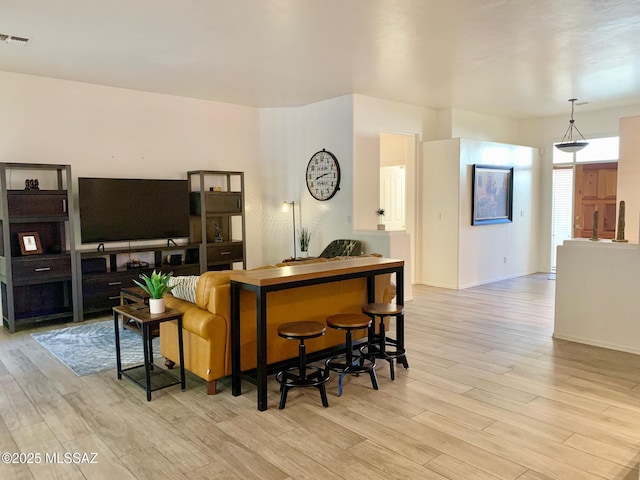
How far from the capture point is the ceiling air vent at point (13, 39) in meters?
4.31

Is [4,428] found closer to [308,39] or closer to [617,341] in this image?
[308,39]

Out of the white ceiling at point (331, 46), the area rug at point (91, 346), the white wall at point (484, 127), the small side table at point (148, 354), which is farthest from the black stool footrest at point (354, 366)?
the white wall at point (484, 127)

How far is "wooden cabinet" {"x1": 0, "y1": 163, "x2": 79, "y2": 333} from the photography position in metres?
5.21

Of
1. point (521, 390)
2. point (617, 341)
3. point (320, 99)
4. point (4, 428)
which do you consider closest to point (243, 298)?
point (4, 428)

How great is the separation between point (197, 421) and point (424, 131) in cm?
629

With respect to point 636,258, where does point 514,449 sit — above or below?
below

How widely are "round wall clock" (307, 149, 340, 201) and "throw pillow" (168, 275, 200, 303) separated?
3726mm

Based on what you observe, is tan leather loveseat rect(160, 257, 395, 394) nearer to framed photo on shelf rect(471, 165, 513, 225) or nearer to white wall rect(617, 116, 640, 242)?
white wall rect(617, 116, 640, 242)

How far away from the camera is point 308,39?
14.5 ft

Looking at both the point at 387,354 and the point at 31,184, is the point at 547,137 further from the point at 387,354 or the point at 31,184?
the point at 31,184

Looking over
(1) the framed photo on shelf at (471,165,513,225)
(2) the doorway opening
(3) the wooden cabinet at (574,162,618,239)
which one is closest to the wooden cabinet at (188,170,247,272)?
(1) the framed photo on shelf at (471,165,513,225)

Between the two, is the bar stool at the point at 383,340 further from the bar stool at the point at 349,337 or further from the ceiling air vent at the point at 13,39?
the ceiling air vent at the point at 13,39

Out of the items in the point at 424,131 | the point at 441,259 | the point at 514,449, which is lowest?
the point at 514,449

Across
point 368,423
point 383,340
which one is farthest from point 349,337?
point 368,423
